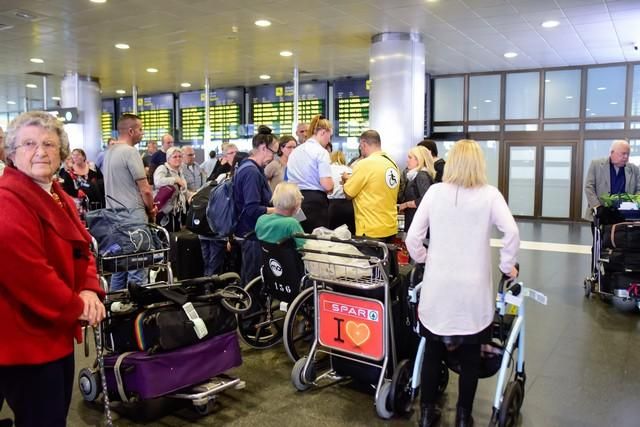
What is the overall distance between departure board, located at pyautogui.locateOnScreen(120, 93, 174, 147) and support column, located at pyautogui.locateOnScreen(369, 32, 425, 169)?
790 cm

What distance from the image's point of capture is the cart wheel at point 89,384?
3049 mm

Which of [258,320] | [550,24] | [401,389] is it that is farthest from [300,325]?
[550,24]

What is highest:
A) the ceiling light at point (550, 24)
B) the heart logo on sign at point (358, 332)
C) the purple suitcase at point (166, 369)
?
the ceiling light at point (550, 24)

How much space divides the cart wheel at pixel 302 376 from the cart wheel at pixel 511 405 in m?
1.12

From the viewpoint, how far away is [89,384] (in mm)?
3088

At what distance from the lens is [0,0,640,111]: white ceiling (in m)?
7.05

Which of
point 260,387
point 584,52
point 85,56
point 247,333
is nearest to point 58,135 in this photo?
point 260,387

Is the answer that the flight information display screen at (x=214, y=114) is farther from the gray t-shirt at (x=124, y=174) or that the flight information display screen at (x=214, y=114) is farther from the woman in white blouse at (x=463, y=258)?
the woman in white blouse at (x=463, y=258)

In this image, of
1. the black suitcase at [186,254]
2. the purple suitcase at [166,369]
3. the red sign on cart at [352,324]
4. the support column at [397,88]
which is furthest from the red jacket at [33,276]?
the support column at [397,88]

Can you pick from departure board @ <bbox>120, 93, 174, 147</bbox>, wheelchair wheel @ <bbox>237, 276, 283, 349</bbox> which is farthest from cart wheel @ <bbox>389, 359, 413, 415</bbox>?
departure board @ <bbox>120, 93, 174, 147</bbox>

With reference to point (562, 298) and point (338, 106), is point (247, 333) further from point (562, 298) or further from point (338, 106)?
point (338, 106)

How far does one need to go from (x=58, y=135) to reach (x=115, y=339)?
4.42ft

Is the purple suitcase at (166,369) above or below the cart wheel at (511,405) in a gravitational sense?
above

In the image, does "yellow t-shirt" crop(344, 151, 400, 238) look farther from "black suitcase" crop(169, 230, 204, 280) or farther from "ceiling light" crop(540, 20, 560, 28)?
"ceiling light" crop(540, 20, 560, 28)
